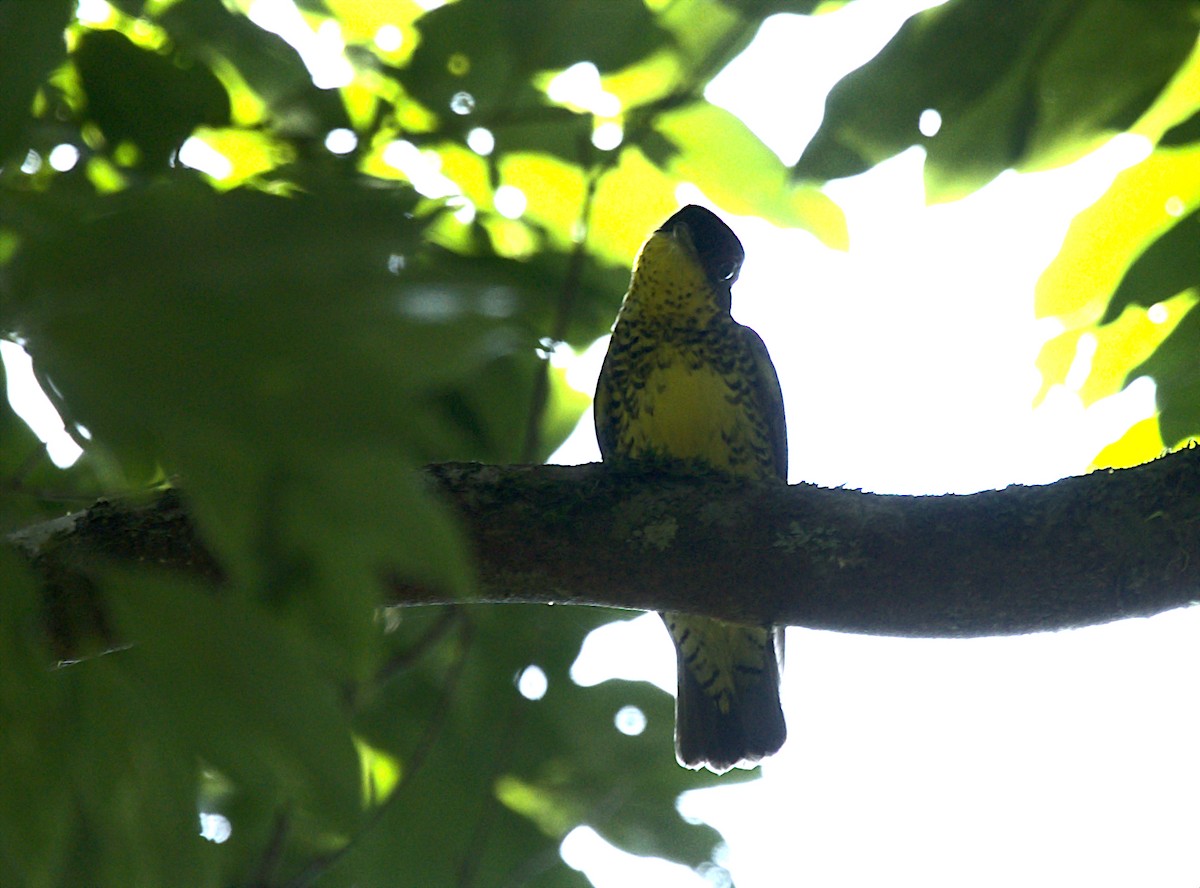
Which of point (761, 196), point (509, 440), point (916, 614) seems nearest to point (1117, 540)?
point (916, 614)

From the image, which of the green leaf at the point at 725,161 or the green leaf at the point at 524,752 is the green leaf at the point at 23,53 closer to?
the green leaf at the point at 725,161

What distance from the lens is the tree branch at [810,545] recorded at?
212cm

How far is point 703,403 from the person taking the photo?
380cm

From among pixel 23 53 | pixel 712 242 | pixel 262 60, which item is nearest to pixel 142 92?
pixel 262 60

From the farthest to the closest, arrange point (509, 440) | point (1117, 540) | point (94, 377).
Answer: point (509, 440), point (1117, 540), point (94, 377)

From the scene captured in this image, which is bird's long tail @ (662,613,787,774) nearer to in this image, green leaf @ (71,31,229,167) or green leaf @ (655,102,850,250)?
green leaf @ (655,102,850,250)

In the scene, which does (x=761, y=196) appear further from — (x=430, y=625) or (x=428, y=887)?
(x=428, y=887)

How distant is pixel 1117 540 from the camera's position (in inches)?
83.3

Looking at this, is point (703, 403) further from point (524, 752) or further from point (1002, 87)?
point (1002, 87)

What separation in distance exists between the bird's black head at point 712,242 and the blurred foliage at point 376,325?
0.71 meters

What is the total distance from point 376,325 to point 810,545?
5.21 feet

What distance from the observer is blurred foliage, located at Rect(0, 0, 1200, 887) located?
2.50 feet

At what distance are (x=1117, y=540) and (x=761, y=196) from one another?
0.95 meters

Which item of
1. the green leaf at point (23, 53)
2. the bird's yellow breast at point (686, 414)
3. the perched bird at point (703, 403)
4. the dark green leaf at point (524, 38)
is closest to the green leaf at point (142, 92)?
the dark green leaf at point (524, 38)
